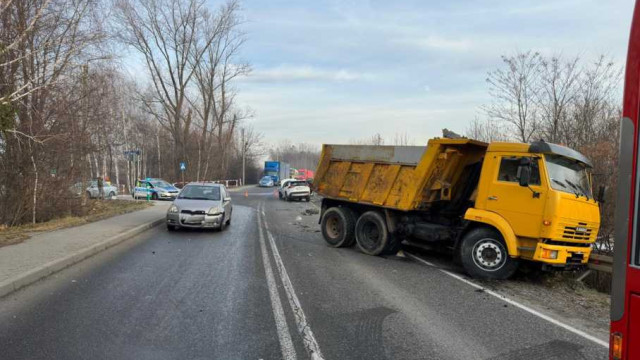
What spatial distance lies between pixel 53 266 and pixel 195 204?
646cm

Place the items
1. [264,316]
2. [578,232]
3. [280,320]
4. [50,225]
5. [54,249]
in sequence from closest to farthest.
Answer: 1. [280,320]
2. [264,316]
3. [578,232]
4. [54,249]
5. [50,225]

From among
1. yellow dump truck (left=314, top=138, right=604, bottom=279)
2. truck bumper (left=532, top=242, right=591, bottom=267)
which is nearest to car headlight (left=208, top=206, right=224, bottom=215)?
yellow dump truck (left=314, top=138, right=604, bottom=279)

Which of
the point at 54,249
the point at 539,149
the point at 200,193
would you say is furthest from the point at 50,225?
the point at 539,149

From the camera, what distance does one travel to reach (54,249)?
31.3 feet

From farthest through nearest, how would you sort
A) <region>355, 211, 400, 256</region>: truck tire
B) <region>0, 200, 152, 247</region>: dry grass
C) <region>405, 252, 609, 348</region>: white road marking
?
1. <region>0, 200, 152, 247</region>: dry grass
2. <region>355, 211, 400, 256</region>: truck tire
3. <region>405, 252, 609, 348</region>: white road marking

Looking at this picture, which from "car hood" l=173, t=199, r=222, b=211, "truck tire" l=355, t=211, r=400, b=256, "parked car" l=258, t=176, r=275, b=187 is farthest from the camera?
"parked car" l=258, t=176, r=275, b=187

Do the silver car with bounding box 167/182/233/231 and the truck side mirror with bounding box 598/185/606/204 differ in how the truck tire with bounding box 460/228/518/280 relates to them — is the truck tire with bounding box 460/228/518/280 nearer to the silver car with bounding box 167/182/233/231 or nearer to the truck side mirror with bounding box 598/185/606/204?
the truck side mirror with bounding box 598/185/606/204

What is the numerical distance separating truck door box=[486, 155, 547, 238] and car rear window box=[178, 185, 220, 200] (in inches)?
383

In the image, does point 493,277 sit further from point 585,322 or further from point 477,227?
point 585,322

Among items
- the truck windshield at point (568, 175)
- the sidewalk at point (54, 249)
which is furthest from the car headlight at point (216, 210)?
the truck windshield at point (568, 175)

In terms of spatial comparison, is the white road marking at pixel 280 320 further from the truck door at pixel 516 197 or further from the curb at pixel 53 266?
the truck door at pixel 516 197

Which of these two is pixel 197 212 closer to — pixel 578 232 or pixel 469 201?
pixel 469 201

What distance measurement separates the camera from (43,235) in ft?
38.1

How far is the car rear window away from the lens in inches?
601
